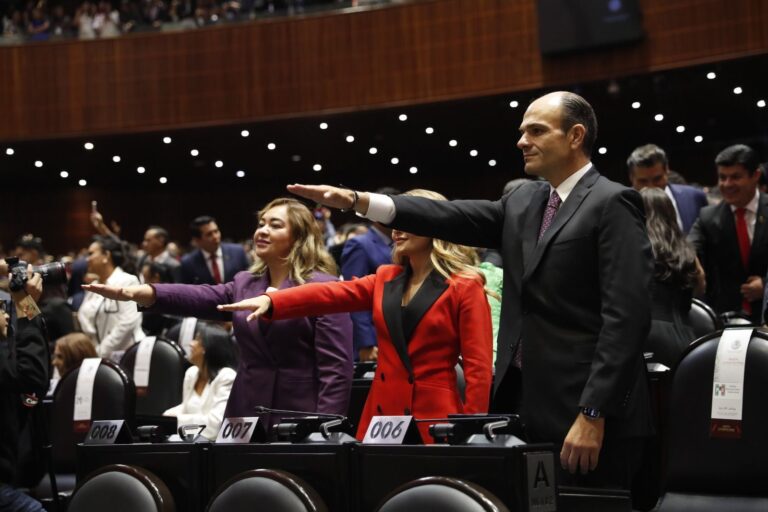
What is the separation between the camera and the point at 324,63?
11477 millimetres

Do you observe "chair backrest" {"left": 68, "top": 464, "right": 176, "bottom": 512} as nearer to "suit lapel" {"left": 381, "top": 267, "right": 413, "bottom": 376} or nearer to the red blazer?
the red blazer

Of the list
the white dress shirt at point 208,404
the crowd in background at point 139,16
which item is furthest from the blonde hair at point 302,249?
the crowd in background at point 139,16

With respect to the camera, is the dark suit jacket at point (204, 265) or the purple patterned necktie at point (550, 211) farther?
the dark suit jacket at point (204, 265)

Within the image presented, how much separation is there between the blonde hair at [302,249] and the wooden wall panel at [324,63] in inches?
280

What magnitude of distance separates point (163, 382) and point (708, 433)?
3.06m

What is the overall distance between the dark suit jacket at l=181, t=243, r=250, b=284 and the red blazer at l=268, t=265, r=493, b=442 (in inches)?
188

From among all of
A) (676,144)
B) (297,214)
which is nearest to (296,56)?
(676,144)

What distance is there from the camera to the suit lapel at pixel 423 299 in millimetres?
3037

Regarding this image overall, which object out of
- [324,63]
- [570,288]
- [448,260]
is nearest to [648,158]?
[448,260]

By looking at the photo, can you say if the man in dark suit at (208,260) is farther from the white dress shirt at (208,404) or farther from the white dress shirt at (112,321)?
the white dress shirt at (208,404)

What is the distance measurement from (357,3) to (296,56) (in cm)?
92

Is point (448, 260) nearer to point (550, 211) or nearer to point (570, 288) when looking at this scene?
point (550, 211)

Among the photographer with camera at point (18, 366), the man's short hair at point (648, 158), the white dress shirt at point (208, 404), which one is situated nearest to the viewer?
the photographer with camera at point (18, 366)

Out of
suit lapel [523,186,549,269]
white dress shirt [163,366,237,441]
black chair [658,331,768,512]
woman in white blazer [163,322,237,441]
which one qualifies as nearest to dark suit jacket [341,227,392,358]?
woman in white blazer [163,322,237,441]
